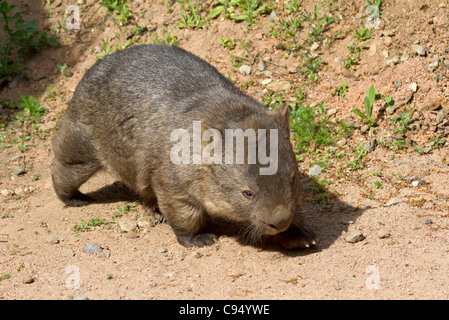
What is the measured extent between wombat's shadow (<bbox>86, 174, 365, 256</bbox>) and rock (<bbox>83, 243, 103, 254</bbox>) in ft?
3.74

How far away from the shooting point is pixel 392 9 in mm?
7211

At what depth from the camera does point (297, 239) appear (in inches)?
195

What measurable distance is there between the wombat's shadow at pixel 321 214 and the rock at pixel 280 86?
4.69 feet

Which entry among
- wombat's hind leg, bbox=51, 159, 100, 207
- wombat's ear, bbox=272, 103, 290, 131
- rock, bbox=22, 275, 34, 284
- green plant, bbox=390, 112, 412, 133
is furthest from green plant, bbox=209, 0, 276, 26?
rock, bbox=22, 275, 34, 284

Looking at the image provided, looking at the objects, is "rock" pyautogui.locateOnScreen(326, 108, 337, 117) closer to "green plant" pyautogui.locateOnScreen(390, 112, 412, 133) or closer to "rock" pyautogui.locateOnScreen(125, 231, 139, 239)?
"green plant" pyautogui.locateOnScreen(390, 112, 412, 133)

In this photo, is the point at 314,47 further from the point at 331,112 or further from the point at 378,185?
the point at 378,185

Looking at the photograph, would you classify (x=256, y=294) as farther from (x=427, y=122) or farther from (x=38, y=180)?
(x=38, y=180)

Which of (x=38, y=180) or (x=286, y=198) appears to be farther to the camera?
(x=38, y=180)

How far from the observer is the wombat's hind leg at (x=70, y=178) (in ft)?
20.6

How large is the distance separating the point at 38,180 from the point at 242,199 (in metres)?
3.43

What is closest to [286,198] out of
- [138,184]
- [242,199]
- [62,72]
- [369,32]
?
[242,199]

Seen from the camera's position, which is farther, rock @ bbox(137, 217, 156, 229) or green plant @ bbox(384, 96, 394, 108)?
green plant @ bbox(384, 96, 394, 108)

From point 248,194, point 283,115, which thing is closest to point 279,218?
point 248,194

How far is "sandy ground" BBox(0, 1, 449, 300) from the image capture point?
4.42m
